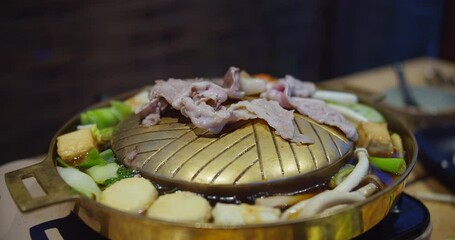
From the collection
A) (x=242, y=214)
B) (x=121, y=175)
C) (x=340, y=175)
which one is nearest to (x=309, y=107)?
(x=340, y=175)

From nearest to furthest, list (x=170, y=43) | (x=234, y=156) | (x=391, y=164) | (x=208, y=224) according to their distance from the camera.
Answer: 1. (x=208, y=224)
2. (x=234, y=156)
3. (x=391, y=164)
4. (x=170, y=43)

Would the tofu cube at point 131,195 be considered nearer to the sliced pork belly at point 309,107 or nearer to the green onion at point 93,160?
the green onion at point 93,160

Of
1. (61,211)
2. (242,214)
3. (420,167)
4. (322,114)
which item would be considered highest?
(322,114)

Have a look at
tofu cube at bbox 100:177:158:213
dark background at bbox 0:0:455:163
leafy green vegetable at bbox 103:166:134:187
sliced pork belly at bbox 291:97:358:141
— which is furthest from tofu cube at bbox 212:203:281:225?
dark background at bbox 0:0:455:163

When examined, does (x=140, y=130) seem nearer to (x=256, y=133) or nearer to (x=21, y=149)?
(x=256, y=133)

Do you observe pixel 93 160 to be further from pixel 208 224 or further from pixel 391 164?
pixel 391 164

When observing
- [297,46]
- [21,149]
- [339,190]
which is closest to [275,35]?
[297,46]

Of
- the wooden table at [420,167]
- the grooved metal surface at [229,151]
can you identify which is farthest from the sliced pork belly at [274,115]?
the wooden table at [420,167]
